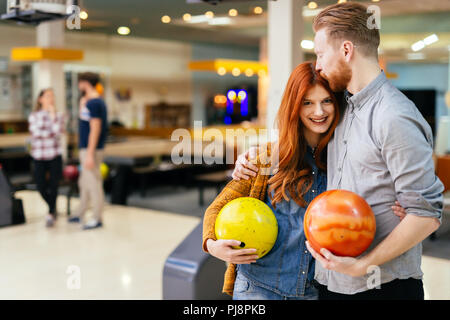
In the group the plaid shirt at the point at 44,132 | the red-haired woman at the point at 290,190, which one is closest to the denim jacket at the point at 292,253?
the red-haired woman at the point at 290,190

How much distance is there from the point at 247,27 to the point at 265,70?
1.52 m

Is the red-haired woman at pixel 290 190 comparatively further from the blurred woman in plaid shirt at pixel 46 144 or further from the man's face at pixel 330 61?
the blurred woman in plaid shirt at pixel 46 144

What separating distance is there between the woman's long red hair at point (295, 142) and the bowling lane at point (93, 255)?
2.50 metres

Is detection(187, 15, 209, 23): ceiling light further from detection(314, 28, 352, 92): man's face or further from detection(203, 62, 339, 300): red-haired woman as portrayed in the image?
detection(314, 28, 352, 92): man's face

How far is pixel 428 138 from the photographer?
1391 mm

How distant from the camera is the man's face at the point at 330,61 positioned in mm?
1409

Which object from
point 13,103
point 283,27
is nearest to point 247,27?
point 13,103

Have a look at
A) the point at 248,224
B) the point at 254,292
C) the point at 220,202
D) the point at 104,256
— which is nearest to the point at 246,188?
the point at 220,202

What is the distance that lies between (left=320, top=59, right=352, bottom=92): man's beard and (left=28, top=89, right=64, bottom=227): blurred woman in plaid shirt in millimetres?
5070

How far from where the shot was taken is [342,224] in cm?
131

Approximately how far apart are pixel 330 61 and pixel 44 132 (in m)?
5.18

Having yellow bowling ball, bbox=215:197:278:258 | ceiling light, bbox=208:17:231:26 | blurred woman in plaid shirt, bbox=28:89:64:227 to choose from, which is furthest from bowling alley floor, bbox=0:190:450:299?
ceiling light, bbox=208:17:231:26

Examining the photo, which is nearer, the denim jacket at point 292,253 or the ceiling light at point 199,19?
the denim jacket at point 292,253

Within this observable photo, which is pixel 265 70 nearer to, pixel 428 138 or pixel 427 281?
pixel 427 281
